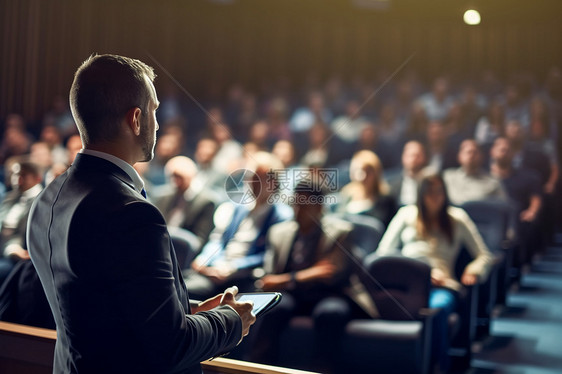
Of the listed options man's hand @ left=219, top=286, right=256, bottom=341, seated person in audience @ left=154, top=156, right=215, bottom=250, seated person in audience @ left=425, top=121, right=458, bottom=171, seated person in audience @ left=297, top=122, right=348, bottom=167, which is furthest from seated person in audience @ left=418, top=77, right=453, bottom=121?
man's hand @ left=219, top=286, right=256, bottom=341

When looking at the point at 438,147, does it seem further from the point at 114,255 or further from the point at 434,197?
the point at 114,255

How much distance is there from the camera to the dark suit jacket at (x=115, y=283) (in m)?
0.37

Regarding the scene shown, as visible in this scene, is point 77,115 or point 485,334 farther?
point 485,334

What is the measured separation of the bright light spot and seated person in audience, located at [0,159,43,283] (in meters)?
1.85

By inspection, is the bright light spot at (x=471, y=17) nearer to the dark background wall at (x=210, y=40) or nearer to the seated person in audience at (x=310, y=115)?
the dark background wall at (x=210, y=40)

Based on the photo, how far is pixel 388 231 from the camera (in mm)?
1515

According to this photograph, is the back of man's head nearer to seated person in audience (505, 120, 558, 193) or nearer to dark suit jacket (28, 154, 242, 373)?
dark suit jacket (28, 154, 242, 373)

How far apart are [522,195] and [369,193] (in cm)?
46

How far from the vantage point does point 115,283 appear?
0.37 meters

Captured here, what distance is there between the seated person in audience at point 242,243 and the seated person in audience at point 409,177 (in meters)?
0.47

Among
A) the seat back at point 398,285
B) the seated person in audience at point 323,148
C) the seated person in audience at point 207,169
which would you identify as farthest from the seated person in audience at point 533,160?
the seated person in audience at point 207,169

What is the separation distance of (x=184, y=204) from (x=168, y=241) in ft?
4.57

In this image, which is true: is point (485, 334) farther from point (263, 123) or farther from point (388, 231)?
point (263, 123)

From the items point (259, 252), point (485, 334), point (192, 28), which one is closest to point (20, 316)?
point (259, 252)
